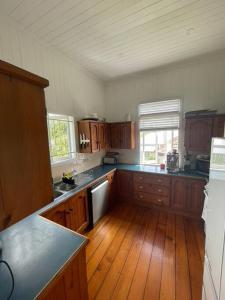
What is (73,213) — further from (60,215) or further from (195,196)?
(195,196)

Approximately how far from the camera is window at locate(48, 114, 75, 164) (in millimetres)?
2521

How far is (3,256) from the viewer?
0.98 m

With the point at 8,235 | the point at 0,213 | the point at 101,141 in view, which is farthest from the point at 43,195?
the point at 101,141

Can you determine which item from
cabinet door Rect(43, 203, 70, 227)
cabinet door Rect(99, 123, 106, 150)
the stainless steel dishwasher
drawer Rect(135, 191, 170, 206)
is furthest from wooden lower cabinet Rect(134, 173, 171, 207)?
cabinet door Rect(43, 203, 70, 227)

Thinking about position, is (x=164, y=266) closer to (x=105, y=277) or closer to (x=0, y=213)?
(x=105, y=277)

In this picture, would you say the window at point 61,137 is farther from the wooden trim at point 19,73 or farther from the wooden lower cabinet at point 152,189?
the wooden trim at point 19,73

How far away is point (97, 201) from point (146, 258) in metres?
1.14

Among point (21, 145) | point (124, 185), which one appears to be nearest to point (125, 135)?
point (124, 185)

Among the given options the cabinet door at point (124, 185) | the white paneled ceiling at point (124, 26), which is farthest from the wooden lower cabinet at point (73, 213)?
the white paneled ceiling at point (124, 26)

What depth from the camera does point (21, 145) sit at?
0.79 m

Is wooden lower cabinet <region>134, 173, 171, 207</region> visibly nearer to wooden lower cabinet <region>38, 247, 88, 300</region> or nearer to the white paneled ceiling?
wooden lower cabinet <region>38, 247, 88, 300</region>

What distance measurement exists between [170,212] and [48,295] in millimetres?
2720

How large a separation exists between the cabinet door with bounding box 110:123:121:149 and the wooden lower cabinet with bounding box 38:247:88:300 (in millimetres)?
2731

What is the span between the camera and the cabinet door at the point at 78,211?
6.94 ft
